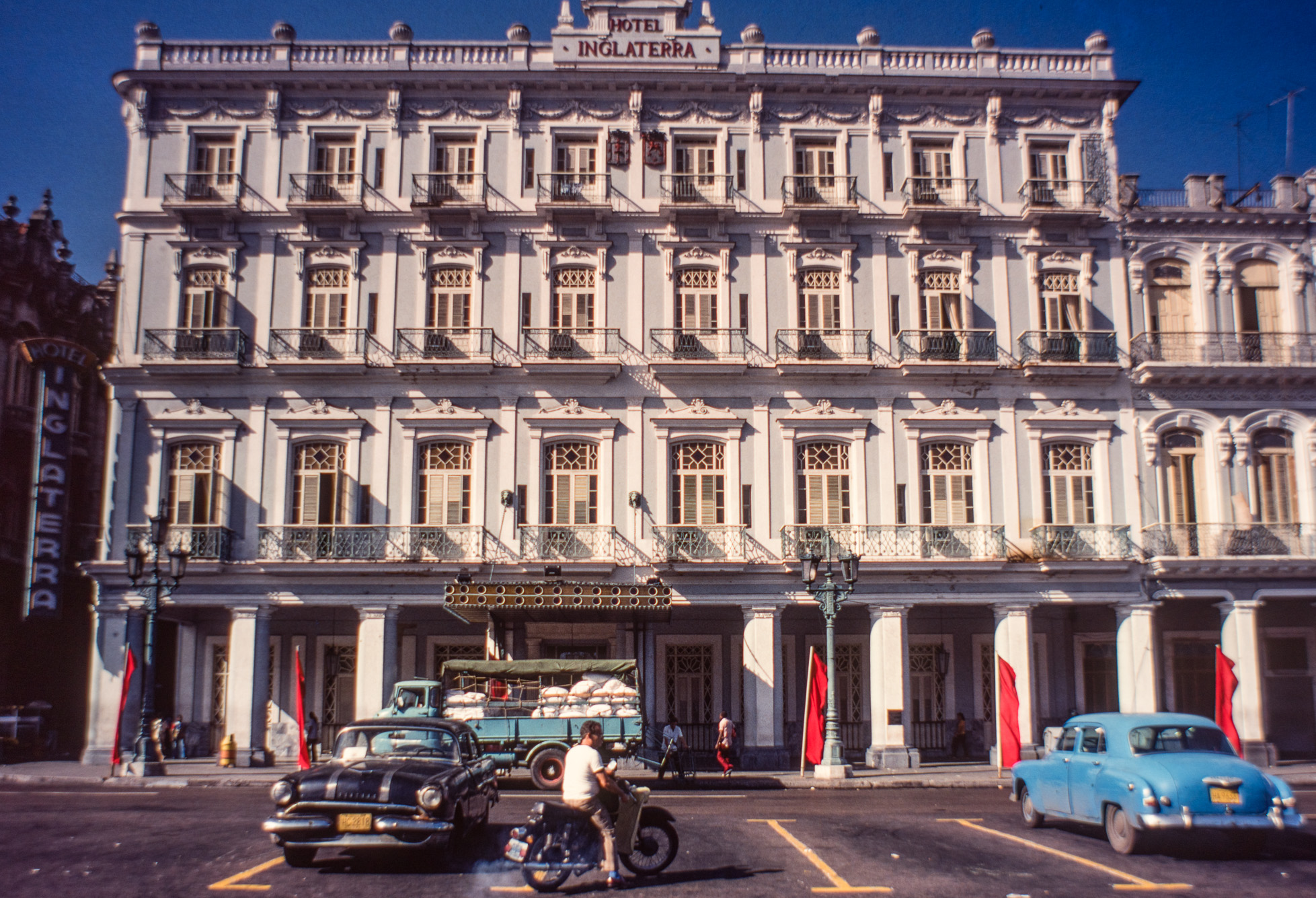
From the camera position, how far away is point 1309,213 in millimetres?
27484

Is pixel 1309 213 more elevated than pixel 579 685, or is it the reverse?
pixel 1309 213

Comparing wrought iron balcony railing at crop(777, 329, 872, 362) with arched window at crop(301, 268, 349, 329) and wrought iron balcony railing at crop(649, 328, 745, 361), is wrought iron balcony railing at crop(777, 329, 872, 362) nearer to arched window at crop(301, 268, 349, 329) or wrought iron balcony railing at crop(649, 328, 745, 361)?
wrought iron balcony railing at crop(649, 328, 745, 361)

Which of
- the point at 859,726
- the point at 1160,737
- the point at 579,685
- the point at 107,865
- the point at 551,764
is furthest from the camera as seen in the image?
the point at 859,726

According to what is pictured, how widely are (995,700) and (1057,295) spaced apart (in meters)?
10.4

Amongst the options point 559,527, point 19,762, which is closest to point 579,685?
point 559,527

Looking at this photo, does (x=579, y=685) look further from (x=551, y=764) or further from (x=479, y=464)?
(x=479, y=464)

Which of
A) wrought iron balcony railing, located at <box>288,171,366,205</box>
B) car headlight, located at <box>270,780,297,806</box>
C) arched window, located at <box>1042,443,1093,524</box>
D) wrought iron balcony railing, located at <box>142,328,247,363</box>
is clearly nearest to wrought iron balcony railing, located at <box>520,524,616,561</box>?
wrought iron balcony railing, located at <box>142,328,247,363</box>

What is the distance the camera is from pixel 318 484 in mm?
26047

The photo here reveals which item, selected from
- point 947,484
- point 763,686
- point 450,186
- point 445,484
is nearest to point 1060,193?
point 947,484

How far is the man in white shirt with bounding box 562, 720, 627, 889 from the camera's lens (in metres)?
9.88

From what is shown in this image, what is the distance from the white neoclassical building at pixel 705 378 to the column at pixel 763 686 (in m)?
0.14

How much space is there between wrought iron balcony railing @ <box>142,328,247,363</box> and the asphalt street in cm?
1316

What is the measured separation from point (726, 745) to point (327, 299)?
14.6 metres

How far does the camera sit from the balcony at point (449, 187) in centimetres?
2678
